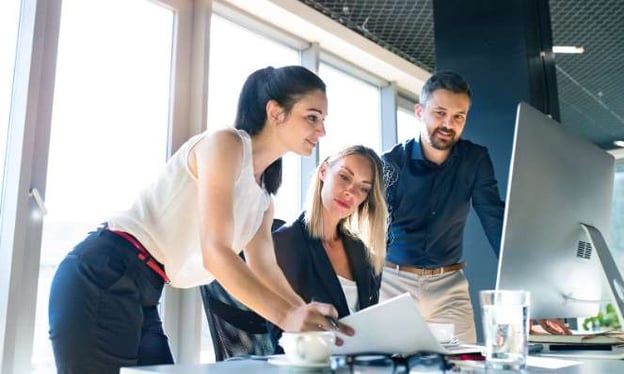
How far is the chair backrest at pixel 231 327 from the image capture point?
4.04ft

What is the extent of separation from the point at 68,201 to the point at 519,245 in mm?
1586

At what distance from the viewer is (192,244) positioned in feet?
3.86

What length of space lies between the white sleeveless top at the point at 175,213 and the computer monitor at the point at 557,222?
1.66 ft

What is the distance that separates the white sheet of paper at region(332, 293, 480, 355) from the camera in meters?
0.74

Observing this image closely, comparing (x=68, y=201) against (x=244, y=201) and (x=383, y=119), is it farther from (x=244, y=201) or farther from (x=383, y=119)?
(x=383, y=119)

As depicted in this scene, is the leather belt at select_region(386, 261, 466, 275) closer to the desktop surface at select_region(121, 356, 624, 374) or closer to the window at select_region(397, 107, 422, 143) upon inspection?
the desktop surface at select_region(121, 356, 624, 374)

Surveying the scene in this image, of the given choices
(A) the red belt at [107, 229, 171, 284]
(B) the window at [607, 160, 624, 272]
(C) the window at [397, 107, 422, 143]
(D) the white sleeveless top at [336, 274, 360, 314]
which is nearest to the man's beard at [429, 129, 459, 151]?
(D) the white sleeveless top at [336, 274, 360, 314]

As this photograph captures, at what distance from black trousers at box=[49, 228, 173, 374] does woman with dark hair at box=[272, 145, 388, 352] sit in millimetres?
487

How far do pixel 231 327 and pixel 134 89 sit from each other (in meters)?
1.43

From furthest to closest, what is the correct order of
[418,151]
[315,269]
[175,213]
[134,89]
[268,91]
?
[134,89], [418,151], [315,269], [268,91], [175,213]

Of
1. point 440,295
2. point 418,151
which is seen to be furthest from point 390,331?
point 418,151

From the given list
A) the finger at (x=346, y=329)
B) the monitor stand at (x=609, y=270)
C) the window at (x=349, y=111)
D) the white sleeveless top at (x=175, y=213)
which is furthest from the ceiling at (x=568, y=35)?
the finger at (x=346, y=329)

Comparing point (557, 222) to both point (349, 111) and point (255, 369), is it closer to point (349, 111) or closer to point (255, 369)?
point (255, 369)

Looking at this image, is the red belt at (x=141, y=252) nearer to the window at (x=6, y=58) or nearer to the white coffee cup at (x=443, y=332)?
the white coffee cup at (x=443, y=332)
